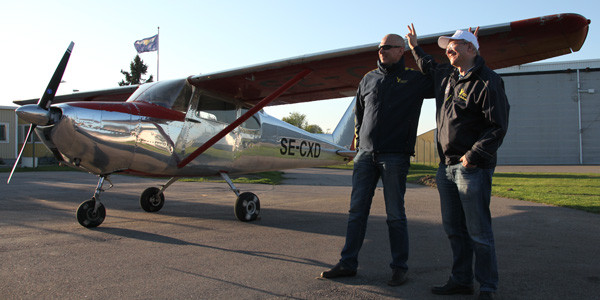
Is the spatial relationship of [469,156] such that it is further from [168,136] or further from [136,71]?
[136,71]

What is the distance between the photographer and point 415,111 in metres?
3.30

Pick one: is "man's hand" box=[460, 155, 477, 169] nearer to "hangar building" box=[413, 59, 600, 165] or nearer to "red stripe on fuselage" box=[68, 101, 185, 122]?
"red stripe on fuselage" box=[68, 101, 185, 122]

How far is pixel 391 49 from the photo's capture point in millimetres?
3285

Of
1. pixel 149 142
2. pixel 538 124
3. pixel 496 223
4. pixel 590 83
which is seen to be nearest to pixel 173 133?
pixel 149 142

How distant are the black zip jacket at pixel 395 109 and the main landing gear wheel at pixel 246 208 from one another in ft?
10.7

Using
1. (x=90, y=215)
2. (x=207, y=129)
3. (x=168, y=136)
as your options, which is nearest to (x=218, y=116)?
(x=207, y=129)

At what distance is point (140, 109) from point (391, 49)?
13.1ft

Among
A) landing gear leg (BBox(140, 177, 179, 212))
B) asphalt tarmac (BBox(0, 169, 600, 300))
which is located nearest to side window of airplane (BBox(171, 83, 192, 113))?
landing gear leg (BBox(140, 177, 179, 212))

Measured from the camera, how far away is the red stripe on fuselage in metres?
5.30

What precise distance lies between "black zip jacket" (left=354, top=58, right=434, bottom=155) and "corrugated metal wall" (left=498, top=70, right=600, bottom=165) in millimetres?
37651

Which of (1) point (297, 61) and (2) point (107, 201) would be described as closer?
(1) point (297, 61)

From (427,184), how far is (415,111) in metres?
12.4

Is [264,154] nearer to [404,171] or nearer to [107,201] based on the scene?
[107,201]

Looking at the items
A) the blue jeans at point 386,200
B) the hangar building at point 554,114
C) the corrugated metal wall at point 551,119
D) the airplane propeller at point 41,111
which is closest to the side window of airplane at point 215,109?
the airplane propeller at point 41,111
